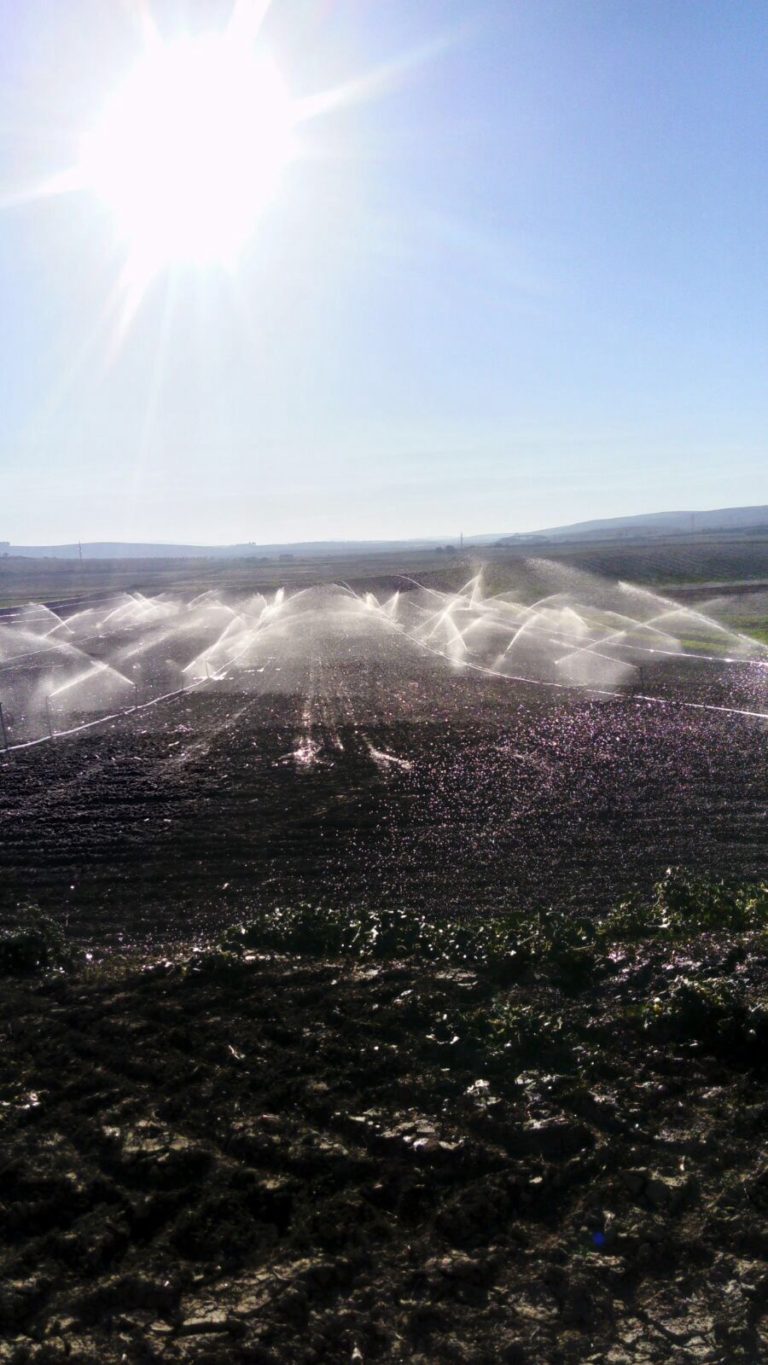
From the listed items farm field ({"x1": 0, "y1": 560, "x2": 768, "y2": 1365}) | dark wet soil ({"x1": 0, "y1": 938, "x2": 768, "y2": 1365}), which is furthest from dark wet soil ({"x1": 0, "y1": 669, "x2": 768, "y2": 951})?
dark wet soil ({"x1": 0, "y1": 938, "x2": 768, "y2": 1365})

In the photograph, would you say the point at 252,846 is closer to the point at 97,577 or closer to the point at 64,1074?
the point at 64,1074

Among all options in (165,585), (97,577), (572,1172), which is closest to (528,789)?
(572,1172)

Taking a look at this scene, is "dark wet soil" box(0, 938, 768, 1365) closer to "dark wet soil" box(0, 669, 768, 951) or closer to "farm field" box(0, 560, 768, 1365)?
"farm field" box(0, 560, 768, 1365)

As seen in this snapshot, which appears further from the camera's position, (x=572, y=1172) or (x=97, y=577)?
(x=97, y=577)

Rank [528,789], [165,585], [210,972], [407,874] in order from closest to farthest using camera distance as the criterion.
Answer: [210,972], [407,874], [528,789], [165,585]

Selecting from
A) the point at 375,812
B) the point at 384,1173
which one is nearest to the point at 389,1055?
the point at 384,1173
